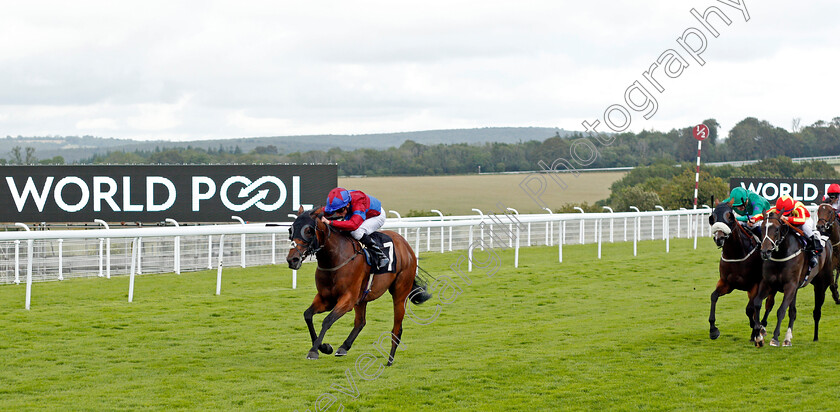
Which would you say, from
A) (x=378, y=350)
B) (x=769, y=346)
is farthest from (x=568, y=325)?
(x=378, y=350)

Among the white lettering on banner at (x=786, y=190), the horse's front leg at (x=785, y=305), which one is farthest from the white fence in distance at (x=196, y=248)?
the white lettering on banner at (x=786, y=190)

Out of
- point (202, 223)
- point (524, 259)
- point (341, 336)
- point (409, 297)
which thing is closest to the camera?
point (409, 297)

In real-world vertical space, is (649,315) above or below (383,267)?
below

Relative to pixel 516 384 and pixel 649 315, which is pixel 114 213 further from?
pixel 516 384

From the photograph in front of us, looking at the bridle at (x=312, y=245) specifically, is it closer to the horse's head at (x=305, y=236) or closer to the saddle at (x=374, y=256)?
the horse's head at (x=305, y=236)

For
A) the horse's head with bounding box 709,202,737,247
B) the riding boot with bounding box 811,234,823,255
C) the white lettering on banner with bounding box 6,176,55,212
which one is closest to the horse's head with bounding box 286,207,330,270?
the horse's head with bounding box 709,202,737,247

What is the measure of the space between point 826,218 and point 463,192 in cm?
3345

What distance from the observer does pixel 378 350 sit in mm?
5828

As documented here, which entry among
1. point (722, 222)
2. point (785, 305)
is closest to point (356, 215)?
point (722, 222)

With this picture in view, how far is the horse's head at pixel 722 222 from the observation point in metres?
6.34

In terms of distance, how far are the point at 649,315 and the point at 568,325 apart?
108 centimetres

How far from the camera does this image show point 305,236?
509 cm

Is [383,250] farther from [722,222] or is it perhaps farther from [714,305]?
[714,305]

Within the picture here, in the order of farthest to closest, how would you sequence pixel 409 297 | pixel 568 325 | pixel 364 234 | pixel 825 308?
pixel 825 308 → pixel 568 325 → pixel 409 297 → pixel 364 234
